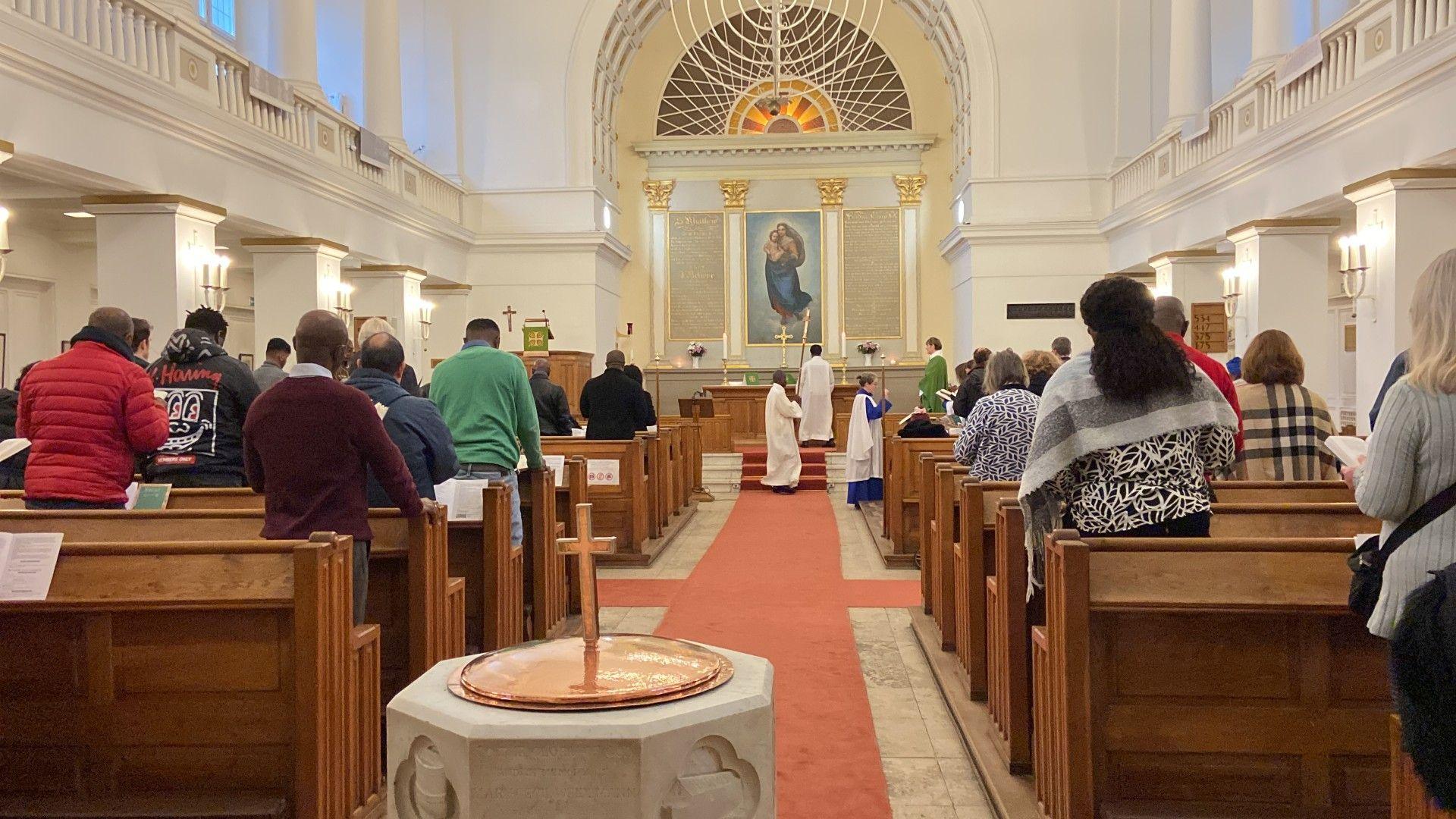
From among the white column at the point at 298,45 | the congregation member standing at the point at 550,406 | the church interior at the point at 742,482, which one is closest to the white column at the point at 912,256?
the church interior at the point at 742,482

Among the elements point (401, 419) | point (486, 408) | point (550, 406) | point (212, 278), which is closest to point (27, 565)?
point (401, 419)

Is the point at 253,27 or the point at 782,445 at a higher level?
the point at 253,27

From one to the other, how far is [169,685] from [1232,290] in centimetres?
1156

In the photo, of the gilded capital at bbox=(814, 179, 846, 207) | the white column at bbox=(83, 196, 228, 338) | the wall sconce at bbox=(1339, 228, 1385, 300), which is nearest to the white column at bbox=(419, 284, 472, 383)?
the gilded capital at bbox=(814, 179, 846, 207)

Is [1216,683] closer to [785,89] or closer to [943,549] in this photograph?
[943,549]

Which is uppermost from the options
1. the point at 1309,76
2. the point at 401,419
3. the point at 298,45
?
the point at 298,45

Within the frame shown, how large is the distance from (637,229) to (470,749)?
70.0 ft

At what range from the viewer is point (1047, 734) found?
3.48 metres

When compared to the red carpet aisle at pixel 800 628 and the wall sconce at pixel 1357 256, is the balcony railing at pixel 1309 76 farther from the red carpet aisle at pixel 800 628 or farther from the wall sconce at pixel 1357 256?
the red carpet aisle at pixel 800 628

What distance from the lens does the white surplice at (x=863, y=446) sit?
1216cm

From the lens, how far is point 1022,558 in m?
4.12

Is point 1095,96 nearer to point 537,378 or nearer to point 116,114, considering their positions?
point 537,378

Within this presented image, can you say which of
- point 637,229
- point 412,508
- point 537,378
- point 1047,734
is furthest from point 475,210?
point 1047,734

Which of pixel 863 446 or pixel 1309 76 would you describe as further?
pixel 863 446
